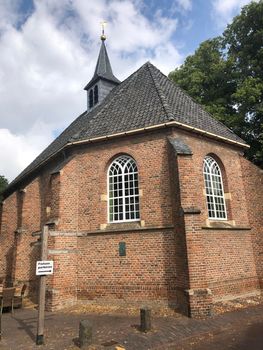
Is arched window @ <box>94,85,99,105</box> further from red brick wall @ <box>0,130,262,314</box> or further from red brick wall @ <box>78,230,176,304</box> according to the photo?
red brick wall @ <box>78,230,176,304</box>

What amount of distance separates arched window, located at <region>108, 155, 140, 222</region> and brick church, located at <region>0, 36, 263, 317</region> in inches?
1.7

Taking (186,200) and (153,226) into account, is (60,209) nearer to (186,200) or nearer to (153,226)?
(153,226)

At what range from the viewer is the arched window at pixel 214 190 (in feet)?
41.4

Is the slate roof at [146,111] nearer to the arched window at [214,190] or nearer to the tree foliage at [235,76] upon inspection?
the arched window at [214,190]

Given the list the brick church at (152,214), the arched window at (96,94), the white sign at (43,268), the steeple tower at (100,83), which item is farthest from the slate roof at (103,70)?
the white sign at (43,268)

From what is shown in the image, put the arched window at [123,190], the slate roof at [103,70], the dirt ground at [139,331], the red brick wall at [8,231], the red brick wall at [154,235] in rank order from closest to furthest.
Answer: the dirt ground at [139,331]
the red brick wall at [154,235]
the arched window at [123,190]
the red brick wall at [8,231]
the slate roof at [103,70]

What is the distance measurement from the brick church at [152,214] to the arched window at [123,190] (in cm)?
4

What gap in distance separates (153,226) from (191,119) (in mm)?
5488

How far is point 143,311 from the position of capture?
7.87m

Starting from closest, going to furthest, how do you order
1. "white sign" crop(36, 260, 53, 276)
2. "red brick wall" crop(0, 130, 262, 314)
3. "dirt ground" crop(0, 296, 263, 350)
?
Answer: 1. "dirt ground" crop(0, 296, 263, 350)
2. "white sign" crop(36, 260, 53, 276)
3. "red brick wall" crop(0, 130, 262, 314)

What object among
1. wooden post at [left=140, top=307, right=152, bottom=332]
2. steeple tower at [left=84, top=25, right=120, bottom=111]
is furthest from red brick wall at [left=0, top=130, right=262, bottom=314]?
steeple tower at [left=84, top=25, right=120, bottom=111]

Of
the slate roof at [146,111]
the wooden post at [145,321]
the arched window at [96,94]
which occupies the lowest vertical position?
the wooden post at [145,321]

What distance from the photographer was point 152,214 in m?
11.4

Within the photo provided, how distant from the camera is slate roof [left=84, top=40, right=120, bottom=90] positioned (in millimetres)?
22031
